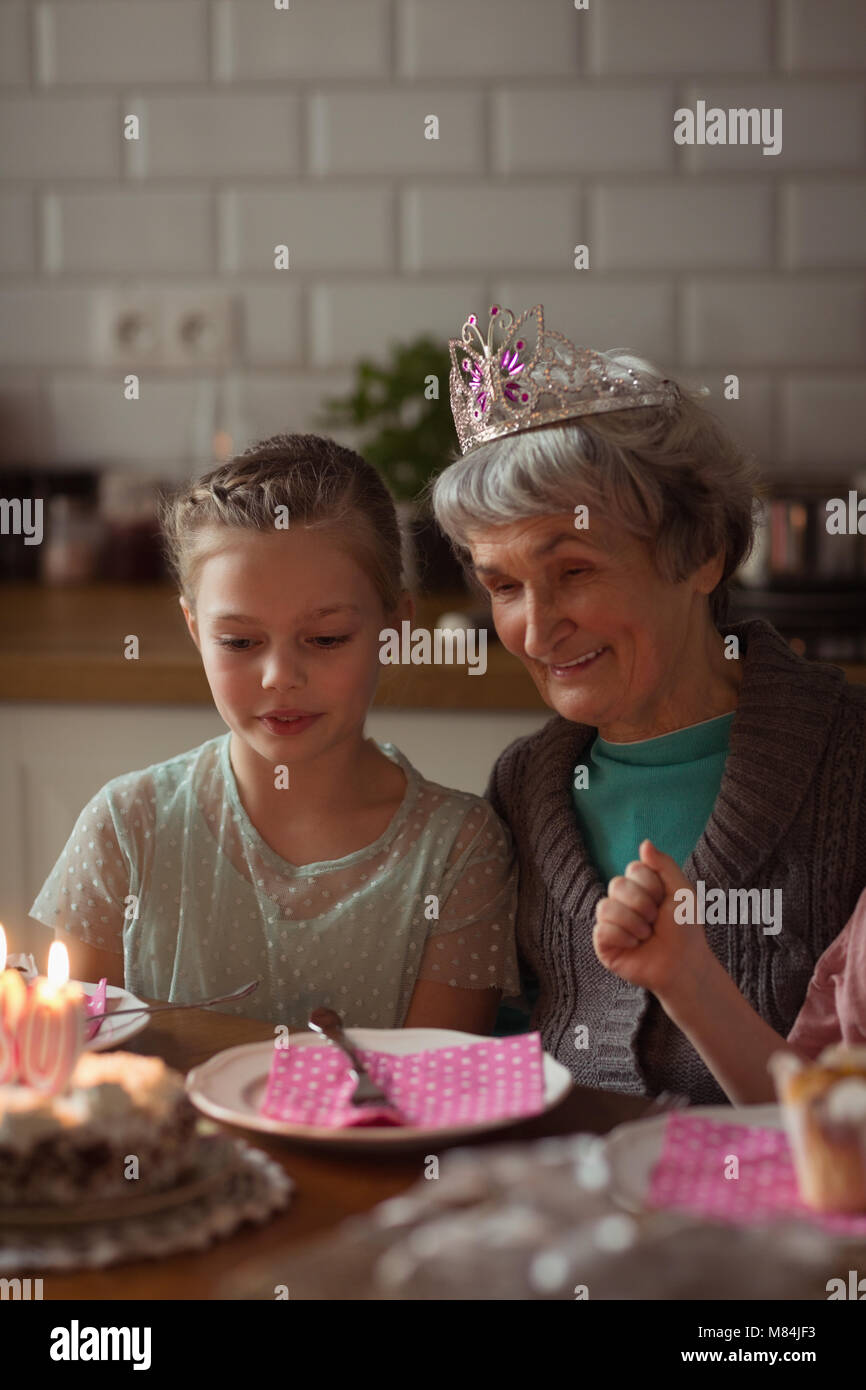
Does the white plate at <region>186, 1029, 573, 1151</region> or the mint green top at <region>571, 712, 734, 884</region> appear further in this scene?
the mint green top at <region>571, 712, 734, 884</region>

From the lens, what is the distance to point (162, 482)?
2.71m

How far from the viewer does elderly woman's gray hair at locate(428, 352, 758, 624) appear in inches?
48.4

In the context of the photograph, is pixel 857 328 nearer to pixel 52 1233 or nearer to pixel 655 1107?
pixel 655 1107

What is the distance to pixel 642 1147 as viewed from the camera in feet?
2.54

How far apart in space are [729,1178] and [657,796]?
0.58m

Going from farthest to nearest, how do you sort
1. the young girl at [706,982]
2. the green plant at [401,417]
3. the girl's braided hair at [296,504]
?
the green plant at [401,417] < the girl's braided hair at [296,504] < the young girl at [706,982]

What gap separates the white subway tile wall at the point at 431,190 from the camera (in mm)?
2514

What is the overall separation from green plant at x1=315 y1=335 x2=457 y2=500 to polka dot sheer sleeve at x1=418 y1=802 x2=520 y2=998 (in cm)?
109

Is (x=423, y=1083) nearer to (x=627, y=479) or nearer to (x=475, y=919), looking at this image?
(x=475, y=919)

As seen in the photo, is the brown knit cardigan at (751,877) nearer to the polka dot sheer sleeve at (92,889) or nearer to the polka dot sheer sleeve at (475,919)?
the polka dot sheer sleeve at (475,919)

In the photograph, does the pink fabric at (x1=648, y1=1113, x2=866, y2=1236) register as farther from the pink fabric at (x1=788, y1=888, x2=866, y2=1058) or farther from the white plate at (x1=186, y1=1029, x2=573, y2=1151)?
the pink fabric at (x1=788, y1=888, x2=866, y2=1058)

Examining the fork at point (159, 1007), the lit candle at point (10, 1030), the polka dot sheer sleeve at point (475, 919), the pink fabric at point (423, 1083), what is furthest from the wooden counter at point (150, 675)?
the lit candle at point (10, 1030)

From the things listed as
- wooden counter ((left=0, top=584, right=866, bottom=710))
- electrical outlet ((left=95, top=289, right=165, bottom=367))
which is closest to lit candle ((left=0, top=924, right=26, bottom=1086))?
wooden counter ((left=0, top=584, right=866, bottom=710))

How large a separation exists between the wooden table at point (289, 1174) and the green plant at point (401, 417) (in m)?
1.41
